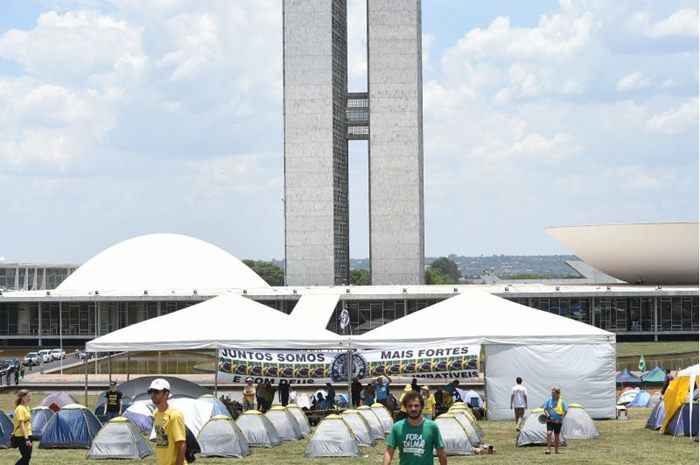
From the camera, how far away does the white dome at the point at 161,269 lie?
285 feet

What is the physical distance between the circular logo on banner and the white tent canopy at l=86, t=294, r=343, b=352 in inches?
27.2

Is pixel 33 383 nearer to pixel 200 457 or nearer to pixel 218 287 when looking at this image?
pixel 200 457

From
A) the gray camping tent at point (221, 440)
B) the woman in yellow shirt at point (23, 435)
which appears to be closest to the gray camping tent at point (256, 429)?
the gray camping tent at point (221, 440)

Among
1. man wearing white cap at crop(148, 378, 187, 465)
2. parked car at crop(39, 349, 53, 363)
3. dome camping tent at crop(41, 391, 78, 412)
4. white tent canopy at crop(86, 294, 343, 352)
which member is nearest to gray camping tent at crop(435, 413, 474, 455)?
white tent canopy at crop(86, 294, 343, 352)

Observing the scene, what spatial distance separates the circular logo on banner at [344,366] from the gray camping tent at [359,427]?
598 centimetres

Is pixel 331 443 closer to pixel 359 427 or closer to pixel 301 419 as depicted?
pixel 359 427

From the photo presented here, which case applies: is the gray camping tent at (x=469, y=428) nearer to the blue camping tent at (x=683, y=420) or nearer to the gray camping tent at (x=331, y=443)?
the gray camping tent at (x=331, y=443)

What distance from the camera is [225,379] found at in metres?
43.6

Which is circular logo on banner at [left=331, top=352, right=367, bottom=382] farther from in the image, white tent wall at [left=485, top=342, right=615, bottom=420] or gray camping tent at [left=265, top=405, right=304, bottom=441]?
gray camping tent at [left=265, top=405, right=304, bottom=441]

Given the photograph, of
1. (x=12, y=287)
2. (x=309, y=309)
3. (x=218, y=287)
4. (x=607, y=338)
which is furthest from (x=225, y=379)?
(x=12, y=287)

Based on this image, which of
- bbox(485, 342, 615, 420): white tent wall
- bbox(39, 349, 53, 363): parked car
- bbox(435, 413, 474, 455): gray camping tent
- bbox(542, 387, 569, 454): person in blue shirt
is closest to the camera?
bbox(542, 387, 569, 454): person in blue shirt

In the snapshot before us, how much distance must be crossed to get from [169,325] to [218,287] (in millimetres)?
56015

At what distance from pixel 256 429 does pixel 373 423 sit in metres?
2.38

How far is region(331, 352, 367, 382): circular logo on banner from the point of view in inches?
1223
